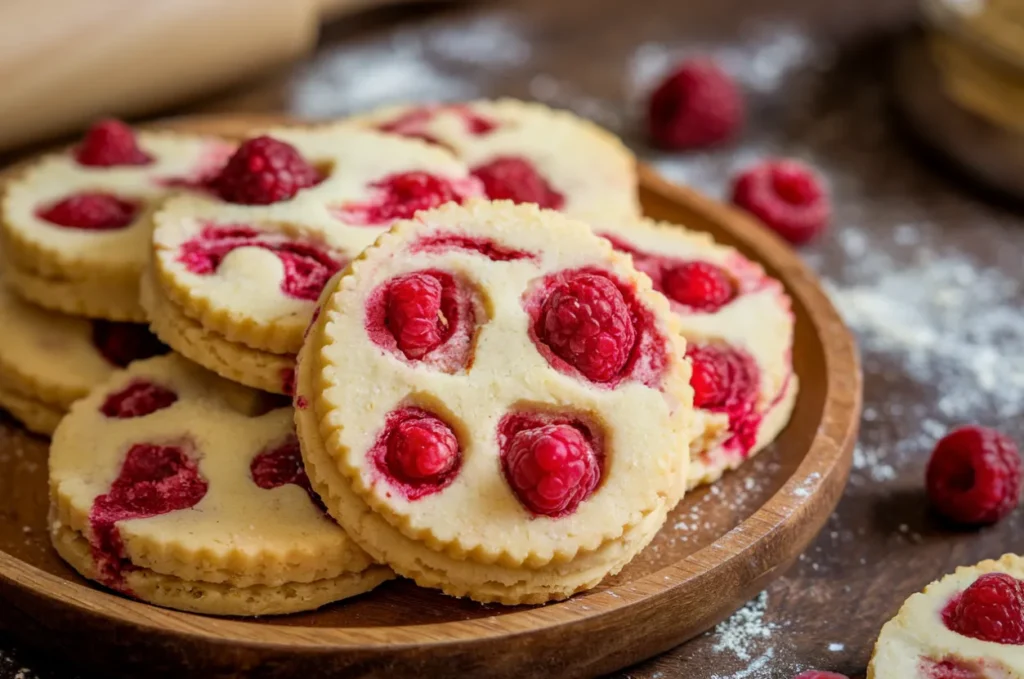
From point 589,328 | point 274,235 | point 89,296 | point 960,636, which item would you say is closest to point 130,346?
point 89,296

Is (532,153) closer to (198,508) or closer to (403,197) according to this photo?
(403,197)

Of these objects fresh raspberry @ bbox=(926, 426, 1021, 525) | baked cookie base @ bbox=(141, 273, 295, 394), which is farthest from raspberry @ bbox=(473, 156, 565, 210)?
fresh raspberry @ bbox=(926, 426, 1021, 525)

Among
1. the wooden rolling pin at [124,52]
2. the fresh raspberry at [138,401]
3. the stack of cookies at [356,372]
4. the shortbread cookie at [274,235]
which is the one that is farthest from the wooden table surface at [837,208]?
the shortbread cookie at [274,235]

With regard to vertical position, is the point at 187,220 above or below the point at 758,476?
above

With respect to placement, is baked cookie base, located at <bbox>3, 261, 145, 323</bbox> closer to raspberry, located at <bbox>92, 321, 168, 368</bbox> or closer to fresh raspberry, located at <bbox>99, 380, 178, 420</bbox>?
raspberry, located at <bbox>92, 321, 168, 368</bbox>

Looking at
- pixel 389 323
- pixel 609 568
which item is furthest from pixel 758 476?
pixel 389 323

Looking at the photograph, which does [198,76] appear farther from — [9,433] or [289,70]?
[9,433]

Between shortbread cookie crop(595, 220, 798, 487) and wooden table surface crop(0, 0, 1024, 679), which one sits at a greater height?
shortbread cookie crop(595, 220, 798, 487)
